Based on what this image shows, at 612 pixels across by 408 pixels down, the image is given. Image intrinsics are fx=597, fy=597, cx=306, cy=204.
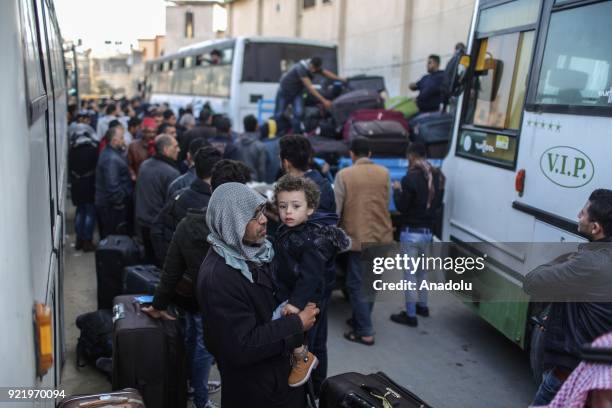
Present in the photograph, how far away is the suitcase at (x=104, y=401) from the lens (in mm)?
2612

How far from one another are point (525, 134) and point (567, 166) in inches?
24.6

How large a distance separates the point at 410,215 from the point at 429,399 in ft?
5.95

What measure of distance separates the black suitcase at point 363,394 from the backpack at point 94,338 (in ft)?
7.35

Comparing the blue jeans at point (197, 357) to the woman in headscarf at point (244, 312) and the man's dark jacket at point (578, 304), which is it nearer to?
the woman in headscarf at point (244, 312)

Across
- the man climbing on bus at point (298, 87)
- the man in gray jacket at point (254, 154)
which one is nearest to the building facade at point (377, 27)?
the man climbing on bus at point (298, 87)

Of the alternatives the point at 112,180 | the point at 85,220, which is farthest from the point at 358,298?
the point at 85,220

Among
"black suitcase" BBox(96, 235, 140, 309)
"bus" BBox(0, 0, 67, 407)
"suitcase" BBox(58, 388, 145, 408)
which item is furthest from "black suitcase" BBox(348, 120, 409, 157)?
"bus" BBox(0, 0, 67, 407)

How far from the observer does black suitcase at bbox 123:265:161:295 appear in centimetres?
472

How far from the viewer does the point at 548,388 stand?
299 centimetres

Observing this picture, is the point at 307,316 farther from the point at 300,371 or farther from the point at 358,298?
the point at 358,298

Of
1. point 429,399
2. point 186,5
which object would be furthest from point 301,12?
point 429,399

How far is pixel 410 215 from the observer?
18.4ft

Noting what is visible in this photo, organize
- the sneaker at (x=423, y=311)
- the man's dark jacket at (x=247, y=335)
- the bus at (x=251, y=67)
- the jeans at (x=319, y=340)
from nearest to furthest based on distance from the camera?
1. the man's dark jacket at (x=247, y=335)
2. the jeans at (x=319, y=340)
3. the sneaker at (x=423, y=311)
4. the bus at (x=251, y=67)

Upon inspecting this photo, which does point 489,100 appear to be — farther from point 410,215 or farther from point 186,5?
point 186,5
